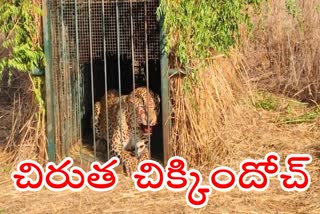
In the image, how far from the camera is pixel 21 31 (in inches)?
226

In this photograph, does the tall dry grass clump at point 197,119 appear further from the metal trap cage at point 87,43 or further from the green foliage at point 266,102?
the green foliage at point 266,102

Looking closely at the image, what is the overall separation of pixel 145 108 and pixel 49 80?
108 cm

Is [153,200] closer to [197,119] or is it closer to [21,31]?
[197,119]

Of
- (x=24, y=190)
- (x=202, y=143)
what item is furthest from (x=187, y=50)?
(x=24, y=190)

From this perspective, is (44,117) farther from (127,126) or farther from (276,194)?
(276,194)

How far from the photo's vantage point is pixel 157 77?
7738 mm

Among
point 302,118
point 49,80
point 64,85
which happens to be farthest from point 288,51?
point 49,80

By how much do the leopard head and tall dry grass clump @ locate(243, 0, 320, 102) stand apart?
2832 millimetres

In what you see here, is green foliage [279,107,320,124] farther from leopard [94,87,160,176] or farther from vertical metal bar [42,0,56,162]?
vertical metal bar [42,0,56,162]

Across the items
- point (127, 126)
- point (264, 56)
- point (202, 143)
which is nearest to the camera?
point (202, 143)

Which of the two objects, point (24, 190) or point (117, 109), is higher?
point (117, 109)

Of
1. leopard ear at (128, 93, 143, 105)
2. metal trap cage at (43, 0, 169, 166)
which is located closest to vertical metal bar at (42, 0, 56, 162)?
metal trap cage at (43, 0, 169, 166)

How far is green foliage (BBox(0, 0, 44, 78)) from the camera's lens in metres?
5.63

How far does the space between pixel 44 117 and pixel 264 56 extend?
4686 millimetres
